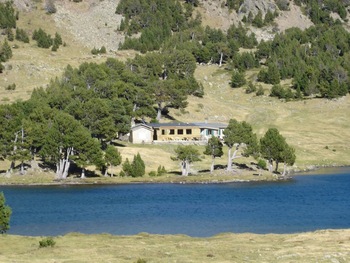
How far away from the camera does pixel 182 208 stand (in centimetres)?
8938

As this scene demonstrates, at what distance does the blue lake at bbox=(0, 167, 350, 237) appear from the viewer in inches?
2936

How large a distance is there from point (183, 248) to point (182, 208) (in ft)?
126

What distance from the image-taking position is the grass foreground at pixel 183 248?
1810 inches

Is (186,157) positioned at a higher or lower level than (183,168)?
higher

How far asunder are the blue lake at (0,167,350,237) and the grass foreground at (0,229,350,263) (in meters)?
13.1

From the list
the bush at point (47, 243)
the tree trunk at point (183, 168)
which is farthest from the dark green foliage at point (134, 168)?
the bush at point (47, 243)

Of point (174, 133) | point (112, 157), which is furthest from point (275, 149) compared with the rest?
point (174, 133)

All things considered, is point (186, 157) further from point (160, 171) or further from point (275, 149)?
point (275, 149)

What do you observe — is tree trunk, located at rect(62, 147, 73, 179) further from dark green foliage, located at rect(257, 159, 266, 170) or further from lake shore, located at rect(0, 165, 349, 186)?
dark green foliage, located at rect(257, 159, 266, 170)

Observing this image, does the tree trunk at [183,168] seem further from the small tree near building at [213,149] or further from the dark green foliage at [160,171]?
the small tree near building at [213,149]

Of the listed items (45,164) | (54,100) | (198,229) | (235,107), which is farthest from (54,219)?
(235,107)

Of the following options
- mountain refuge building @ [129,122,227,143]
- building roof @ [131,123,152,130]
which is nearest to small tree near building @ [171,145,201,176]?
mountain refuge building @ [129,122,227,143]

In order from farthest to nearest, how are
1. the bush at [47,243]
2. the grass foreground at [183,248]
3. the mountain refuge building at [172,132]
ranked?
the mountain refuge building at [172,132]
the bush at [47,243]
the grass foreground at [183,248]

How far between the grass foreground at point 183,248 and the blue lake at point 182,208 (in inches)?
517
